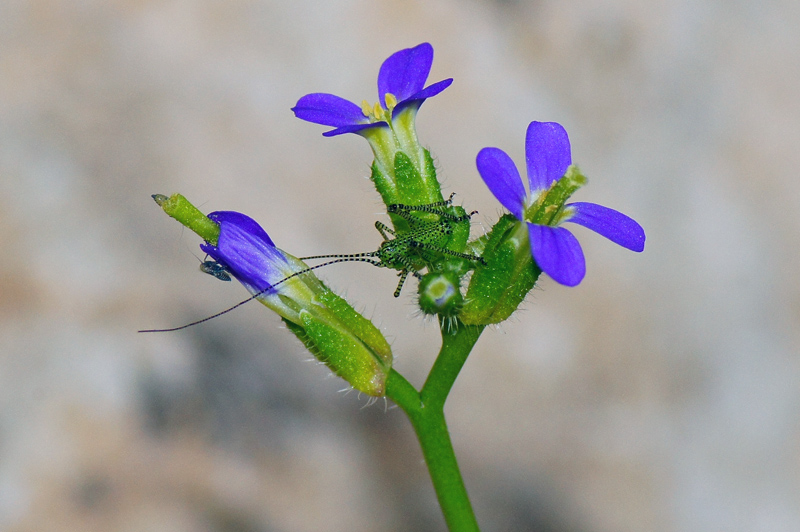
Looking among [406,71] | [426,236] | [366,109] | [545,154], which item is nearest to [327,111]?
[366,109]

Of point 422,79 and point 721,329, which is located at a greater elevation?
point 721,329

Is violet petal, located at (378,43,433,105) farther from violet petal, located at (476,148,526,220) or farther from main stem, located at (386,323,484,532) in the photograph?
main stem, located at (386,323,484,532)

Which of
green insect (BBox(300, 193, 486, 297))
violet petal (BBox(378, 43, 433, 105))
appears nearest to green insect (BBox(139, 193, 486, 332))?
green insect (BBox(300, 193, 486, 297))

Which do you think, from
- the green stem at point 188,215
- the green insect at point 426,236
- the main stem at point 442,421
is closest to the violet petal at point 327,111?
the green insect at point 426,236

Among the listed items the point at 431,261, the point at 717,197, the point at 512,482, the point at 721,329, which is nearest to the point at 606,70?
the point at 717,197

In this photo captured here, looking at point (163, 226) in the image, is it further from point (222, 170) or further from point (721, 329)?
point (721, 329)
